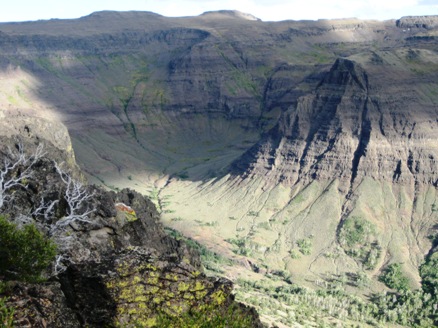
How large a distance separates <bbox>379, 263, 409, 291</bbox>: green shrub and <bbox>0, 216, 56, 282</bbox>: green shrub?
265 ft

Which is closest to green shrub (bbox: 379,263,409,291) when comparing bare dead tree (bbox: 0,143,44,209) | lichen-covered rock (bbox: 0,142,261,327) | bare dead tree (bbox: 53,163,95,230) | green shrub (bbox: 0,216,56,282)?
bare dead tree (bbox: 53,163,95,230)

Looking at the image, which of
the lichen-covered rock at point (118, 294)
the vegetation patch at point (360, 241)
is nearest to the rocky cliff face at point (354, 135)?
the vegetation patch at point (360, 241)

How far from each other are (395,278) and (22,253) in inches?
3309

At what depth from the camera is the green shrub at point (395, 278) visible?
3910 inches

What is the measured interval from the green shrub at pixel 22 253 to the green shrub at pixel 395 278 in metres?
80.8

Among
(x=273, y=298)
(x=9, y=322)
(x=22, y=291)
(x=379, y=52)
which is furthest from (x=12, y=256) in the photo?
(x=379, y=52)

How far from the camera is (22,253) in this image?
1033 inches

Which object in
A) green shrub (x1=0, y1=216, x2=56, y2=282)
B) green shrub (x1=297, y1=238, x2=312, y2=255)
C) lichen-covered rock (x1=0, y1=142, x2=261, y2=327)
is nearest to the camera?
lichen-covered rock (x1=0, y1=142, x2=261, y2=327)

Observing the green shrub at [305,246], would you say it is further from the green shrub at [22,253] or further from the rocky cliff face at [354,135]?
the green shrub at [22,253]

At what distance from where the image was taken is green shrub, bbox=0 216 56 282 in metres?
25.8

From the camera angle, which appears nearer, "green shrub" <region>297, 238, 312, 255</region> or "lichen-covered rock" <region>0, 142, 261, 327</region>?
"lichen-covered rock" <region>0, 142, 261, 327</region>

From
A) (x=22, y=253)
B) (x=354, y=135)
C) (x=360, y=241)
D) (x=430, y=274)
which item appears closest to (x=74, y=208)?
(x=22, y=253)

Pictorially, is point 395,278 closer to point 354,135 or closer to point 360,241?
point 360,241

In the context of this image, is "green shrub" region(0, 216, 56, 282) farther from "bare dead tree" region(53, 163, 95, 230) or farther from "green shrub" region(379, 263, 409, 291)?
"green shrub" region(379, 263, 409, 291)
